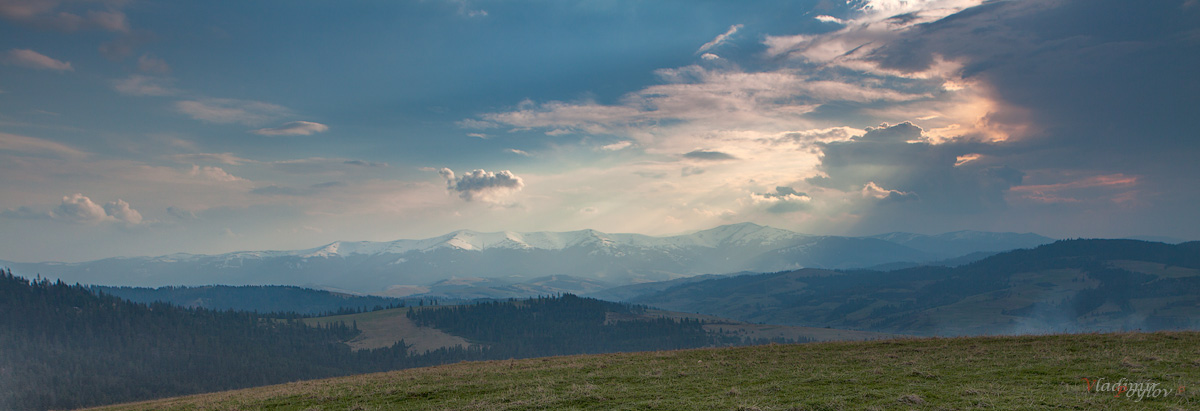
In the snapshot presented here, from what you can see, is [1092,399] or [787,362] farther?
[787,362]

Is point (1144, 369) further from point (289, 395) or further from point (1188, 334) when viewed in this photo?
point (289, 395)

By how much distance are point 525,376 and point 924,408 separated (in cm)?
2121

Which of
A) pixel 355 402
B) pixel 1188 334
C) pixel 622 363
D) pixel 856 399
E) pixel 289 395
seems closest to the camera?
pixel 856 399

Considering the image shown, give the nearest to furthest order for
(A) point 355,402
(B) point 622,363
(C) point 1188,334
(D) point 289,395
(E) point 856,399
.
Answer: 1. (E) point 856,399
2. (A) point 355,402
3. (D) point 289,395
4. (C) point 1188,334
5. (B) point 622,363

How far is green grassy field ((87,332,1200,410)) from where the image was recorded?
20891 millimetres

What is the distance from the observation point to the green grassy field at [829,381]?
20.9m

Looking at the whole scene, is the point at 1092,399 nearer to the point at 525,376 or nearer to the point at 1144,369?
the point at 1144,369

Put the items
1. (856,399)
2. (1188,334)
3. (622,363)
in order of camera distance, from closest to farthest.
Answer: (856,399) < (1188,334) < (622,363)

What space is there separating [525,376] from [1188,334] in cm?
4084

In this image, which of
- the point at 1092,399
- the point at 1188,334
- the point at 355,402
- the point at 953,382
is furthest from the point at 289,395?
the point at 1188,334

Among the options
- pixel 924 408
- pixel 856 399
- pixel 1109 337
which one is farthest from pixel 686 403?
pixel 1109 337

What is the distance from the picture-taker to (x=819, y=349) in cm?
3847

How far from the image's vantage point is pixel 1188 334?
34844 mm

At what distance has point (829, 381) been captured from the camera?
85.3ft
